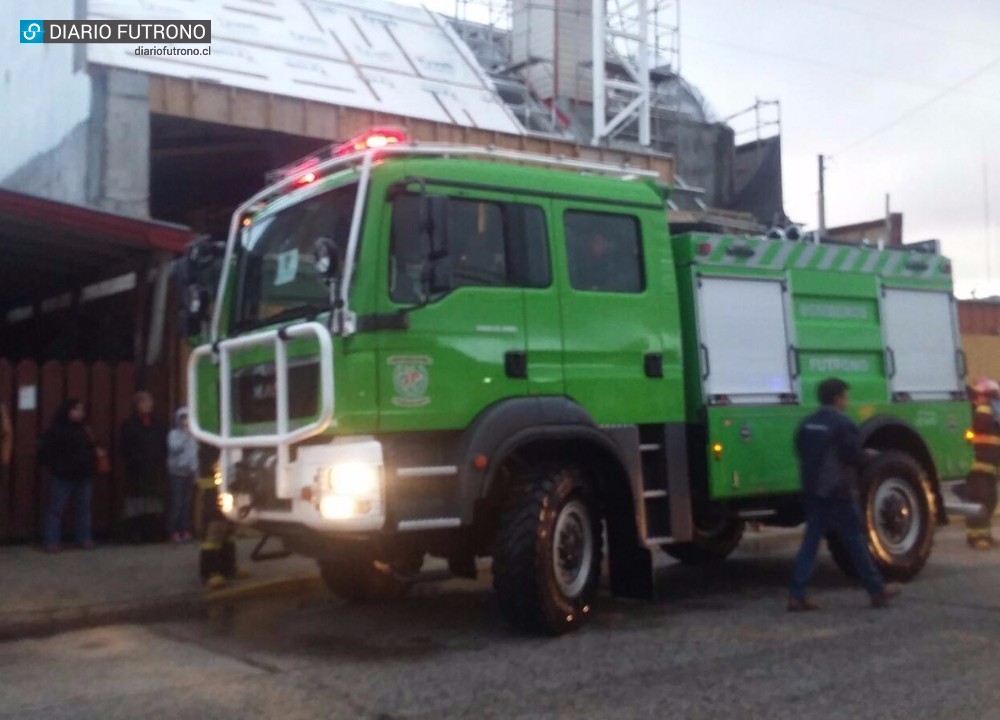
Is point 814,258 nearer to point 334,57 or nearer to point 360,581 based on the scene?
point 360,581

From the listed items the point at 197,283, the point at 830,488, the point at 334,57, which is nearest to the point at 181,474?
the point at 197,283

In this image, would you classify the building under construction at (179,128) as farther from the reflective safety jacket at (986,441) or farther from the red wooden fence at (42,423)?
the reflective safety jacket at (986,441)

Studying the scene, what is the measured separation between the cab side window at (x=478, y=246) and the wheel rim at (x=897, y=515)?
383 cm

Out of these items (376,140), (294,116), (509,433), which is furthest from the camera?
(294,116)

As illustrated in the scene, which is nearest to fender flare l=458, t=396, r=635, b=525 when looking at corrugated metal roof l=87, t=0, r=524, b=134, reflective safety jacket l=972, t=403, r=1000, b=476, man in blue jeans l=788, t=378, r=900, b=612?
man in blue jeans l=788, t=378, r=900, b=612

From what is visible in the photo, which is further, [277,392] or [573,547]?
[573,547]

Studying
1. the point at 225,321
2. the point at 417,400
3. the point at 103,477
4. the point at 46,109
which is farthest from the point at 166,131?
the point at 417,400

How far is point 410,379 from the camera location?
24.2 feet

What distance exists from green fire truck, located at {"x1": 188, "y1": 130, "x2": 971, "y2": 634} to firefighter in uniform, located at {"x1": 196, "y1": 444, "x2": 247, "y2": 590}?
111 centimetres

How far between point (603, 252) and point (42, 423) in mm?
7199

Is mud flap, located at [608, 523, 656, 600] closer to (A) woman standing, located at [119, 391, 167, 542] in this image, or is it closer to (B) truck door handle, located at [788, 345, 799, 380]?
(B) truck door handle, located at [788, 345, 799, 380]

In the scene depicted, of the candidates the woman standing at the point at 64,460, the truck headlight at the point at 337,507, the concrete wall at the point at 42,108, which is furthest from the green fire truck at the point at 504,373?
the concrete wall at the point at 42,108

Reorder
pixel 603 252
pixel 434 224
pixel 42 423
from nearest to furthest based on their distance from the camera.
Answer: pixel 434 224, pixel 603 252, pixel 42 423

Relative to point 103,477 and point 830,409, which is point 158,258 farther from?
point 830,409
